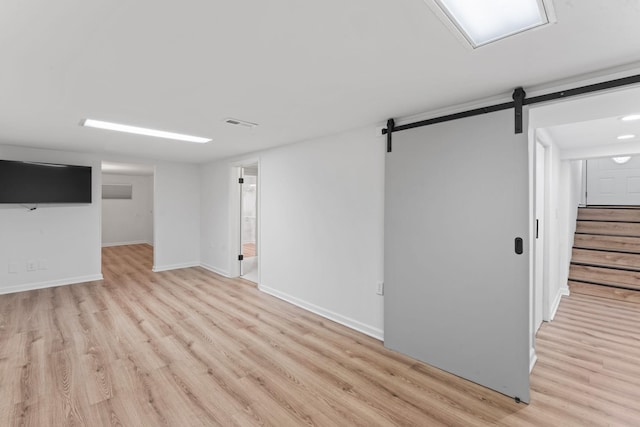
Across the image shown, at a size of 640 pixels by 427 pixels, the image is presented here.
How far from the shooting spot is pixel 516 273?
6.75ft

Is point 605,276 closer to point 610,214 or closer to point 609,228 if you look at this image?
point 609,228

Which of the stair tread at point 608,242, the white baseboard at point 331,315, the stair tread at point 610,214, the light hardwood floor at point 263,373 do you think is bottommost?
the light hardwood floor at point 263,373

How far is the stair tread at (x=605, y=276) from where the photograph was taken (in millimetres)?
4234

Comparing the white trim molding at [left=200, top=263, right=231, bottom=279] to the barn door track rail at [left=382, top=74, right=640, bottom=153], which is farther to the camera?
the white trim molding at [left=200, top=263, right=231, bottom=279]

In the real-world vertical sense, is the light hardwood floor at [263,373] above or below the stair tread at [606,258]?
below

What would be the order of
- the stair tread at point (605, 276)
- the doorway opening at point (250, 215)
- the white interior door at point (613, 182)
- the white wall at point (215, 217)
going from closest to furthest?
1. the stair tread at point (605, 276)
2. the white wall at point (215, 217)
3. the white interior door at point (613, 182)
4. the doorway opening at point (250, 215)

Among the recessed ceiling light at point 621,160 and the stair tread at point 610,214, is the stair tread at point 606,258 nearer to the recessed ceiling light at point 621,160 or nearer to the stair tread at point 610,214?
the stair tread at point 610,214

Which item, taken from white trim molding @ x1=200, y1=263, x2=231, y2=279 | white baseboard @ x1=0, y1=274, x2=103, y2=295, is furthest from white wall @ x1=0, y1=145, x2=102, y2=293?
white trim molding @ x1=200, y1=263, x2=231, y2=279

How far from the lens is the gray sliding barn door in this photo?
2064 mm

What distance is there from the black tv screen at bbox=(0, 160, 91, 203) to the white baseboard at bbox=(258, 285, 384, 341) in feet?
11.6

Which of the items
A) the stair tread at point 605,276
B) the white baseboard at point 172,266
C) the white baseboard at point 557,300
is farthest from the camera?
the white baseboard at point 172,266

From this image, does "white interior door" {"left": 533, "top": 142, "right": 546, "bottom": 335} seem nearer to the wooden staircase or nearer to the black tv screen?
the wooden staircase

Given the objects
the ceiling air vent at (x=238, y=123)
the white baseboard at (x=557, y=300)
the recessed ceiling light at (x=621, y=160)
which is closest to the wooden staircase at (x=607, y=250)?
the white baseboard at (x=557, y=300)

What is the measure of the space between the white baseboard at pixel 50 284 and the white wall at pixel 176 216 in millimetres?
1005
